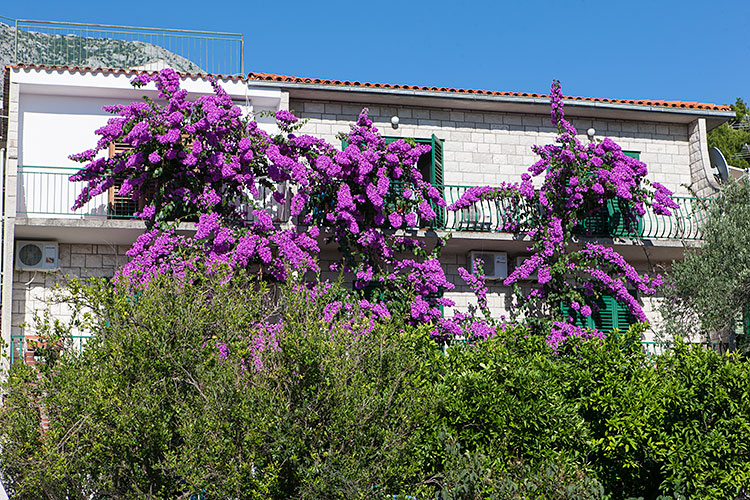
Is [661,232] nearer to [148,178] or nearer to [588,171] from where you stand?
[588,171]

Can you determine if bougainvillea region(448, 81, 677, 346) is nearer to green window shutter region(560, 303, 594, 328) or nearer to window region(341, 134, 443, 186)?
green window shutter region(560, 303, 594, 328)

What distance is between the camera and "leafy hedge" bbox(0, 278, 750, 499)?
7.64 m

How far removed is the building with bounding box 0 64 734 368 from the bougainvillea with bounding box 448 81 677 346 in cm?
51

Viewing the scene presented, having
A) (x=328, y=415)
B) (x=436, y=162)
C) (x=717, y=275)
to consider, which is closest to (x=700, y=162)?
(x=717, y=275)

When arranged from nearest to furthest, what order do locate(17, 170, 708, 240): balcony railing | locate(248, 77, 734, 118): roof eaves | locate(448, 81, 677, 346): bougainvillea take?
locate(17, 170, 708, 240): balcony railing, locate(448, 81, 677, 346): bougainvillea, locate(248, 77, 734, 118): roof eaves

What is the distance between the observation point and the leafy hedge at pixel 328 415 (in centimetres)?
764

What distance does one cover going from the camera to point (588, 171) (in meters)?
16.3

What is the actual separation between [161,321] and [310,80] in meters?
8.97

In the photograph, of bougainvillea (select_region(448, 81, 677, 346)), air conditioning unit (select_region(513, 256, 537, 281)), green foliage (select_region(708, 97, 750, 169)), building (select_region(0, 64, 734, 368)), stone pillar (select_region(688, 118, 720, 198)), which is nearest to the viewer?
building (select_region(0, 64, 734, 368))

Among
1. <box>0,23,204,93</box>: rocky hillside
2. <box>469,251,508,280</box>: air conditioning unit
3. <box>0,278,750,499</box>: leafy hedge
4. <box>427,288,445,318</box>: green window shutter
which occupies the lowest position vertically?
<box>0,278,750,499</box>: leafy hedge

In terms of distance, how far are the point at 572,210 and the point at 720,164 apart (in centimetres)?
400

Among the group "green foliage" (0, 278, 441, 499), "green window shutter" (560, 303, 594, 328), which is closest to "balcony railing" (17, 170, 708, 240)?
"green window shutter" (560, 303, 594, 328)

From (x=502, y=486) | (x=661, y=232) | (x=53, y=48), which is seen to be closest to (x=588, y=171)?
(x=661, y=232)

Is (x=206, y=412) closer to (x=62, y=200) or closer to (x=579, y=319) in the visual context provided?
(x=62, y=200)
